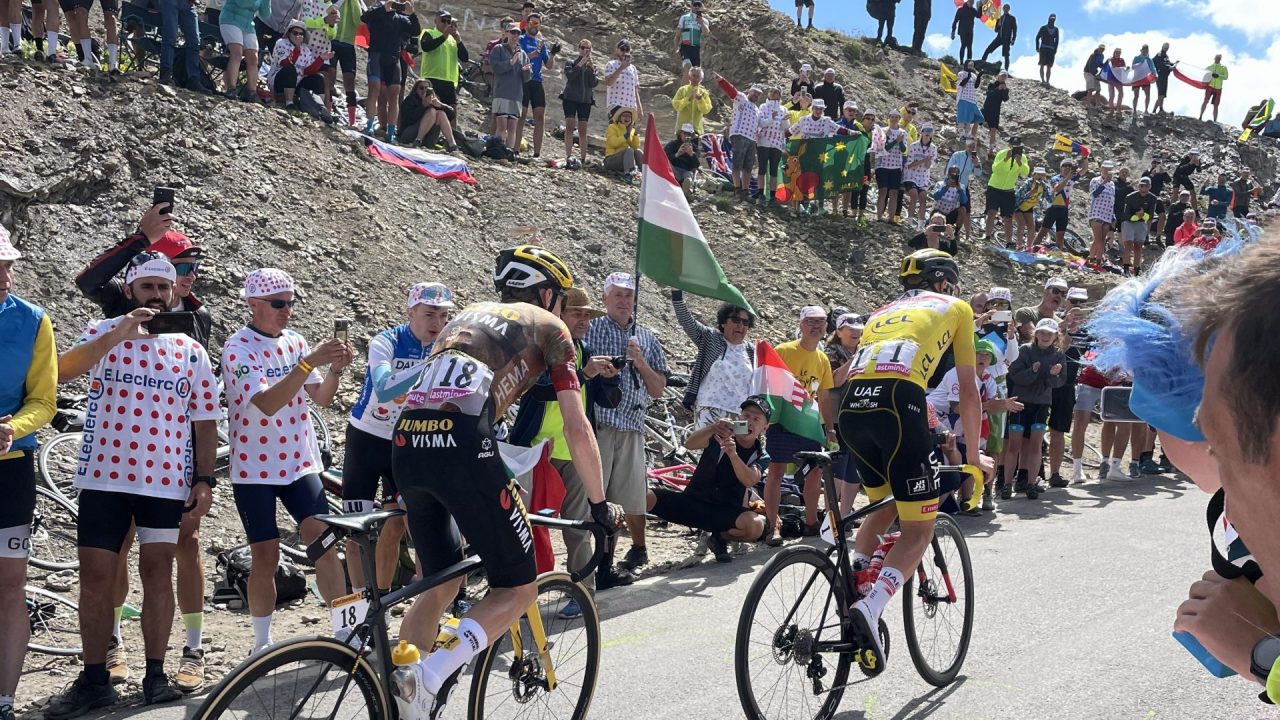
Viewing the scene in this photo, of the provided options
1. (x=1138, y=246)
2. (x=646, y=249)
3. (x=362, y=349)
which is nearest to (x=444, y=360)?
(x=646, y=249)

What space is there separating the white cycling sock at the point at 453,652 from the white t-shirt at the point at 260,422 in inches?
98.1

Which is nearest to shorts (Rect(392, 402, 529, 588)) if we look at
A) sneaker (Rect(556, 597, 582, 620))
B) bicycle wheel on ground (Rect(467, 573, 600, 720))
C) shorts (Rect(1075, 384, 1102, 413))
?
bicycle wheel on ground (Rect(467, 573, 600, 720))

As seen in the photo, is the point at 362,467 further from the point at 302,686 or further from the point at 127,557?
the point at 302,686

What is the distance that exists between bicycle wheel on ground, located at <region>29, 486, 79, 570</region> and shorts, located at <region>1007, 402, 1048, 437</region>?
9527mm

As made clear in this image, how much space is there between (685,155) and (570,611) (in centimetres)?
1614

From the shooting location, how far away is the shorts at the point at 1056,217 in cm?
2484

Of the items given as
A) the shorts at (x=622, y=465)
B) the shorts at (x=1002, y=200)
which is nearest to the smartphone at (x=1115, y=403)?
the shorts at (x=622, y=465)

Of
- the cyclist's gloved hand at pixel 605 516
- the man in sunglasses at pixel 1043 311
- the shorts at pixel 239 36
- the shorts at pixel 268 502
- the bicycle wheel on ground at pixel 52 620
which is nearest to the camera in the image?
the cyclist's gloved hand at pixel 605 516

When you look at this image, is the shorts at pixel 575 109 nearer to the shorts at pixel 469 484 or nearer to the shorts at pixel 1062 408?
the shorts at pixel 1062 408

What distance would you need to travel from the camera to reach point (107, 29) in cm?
1456

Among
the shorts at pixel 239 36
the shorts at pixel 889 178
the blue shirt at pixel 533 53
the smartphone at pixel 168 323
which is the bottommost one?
the smartphone at pixel 168 323

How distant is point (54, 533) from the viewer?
27.3 ft

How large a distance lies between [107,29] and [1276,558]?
620 inches

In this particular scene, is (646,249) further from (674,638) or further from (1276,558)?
(1276,558)
